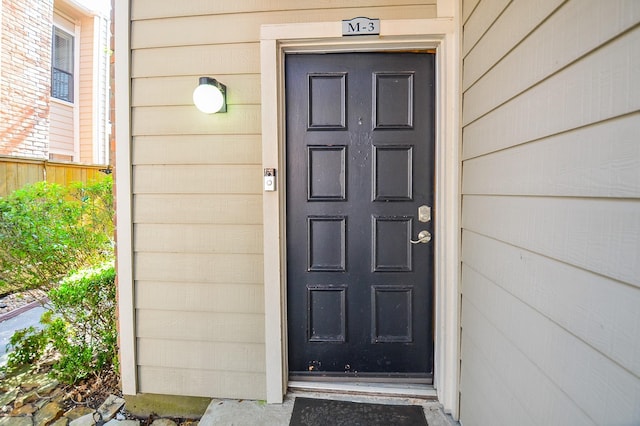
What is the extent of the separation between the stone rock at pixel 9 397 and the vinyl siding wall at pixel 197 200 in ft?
3.34

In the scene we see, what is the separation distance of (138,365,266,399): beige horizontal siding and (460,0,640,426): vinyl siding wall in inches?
45.9

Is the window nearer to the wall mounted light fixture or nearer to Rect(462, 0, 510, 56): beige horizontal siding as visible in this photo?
the wall mounted light fixture

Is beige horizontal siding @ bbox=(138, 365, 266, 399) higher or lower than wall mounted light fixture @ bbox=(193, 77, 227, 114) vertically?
lower

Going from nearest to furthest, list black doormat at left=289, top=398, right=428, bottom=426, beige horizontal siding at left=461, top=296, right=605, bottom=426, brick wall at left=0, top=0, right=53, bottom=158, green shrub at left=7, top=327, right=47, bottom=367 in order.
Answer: beige horizontal siding at left=461, top=296, right=605, bottom=426 < black doormat at left=289, top=398, right=428, bottom=426 < green shrub at left=7, top=327, right=47, bottom=367 < brick wall at left=0, top=0, right=53, bottom=158

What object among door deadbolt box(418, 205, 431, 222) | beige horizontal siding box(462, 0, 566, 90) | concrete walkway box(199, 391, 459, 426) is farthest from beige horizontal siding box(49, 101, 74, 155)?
beige horizontal siding box(462, 0, 566, 90)

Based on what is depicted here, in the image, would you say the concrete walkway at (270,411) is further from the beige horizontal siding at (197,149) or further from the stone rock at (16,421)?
the beige horizontal siding at (197,149)

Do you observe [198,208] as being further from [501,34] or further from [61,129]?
[61,129]

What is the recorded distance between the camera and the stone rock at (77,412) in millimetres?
1829

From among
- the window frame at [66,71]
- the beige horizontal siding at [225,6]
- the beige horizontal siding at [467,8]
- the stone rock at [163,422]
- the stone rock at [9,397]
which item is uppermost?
the window frame at [66,71]

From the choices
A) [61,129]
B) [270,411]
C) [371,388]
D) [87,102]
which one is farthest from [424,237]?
[87,102]

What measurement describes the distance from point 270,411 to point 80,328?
1.50 metres

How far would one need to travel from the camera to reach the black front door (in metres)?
1.75

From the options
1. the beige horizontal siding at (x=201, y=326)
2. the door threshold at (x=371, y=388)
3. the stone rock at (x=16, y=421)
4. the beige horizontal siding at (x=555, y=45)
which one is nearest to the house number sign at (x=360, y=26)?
the beige horizontal siding at (x=555, y=45)

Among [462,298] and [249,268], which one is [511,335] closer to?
[462,298]
